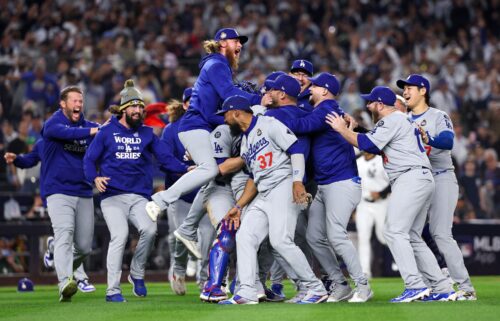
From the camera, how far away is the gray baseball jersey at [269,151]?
10.7 m

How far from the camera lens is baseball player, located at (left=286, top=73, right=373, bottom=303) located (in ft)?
36.4

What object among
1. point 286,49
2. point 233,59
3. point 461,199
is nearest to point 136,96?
point 233,59

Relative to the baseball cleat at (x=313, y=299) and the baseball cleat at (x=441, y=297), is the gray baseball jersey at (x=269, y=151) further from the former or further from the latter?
the baseball cleat at (x=441, y=297)

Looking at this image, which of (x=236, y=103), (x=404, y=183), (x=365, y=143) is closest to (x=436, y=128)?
(x=404, y=183)

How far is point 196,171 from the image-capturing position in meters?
11.2

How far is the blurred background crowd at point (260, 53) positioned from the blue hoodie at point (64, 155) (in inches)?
214

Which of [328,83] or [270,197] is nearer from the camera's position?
[270,197]

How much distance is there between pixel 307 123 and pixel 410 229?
1570 millimetres

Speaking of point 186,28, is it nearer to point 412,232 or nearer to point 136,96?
point 136,96

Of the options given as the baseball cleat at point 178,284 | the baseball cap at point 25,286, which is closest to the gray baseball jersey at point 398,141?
the baseball cleat at point 178,284

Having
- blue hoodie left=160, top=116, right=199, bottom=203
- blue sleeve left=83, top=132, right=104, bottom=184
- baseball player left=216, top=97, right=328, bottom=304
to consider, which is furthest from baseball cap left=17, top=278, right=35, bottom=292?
baseball player left=216, top=97, right=328, bottom=304

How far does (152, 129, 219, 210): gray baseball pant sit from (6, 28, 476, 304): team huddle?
0.04 ft

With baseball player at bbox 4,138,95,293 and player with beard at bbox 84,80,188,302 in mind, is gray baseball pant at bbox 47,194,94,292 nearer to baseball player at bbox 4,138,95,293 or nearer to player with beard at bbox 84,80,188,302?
player with beard at bbox 84,80,188,302

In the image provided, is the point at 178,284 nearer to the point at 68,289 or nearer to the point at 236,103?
the point at 68,289
